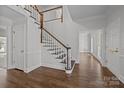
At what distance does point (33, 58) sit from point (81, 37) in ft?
36.2

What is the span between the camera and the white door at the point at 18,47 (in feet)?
15.6

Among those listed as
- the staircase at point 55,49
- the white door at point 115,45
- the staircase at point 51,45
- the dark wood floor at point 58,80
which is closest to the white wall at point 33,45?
the staircase at point 51,45

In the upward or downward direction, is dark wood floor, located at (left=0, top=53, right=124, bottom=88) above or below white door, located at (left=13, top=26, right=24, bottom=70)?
below

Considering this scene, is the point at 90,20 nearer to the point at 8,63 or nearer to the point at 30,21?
the point at 30,21

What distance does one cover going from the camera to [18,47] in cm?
490

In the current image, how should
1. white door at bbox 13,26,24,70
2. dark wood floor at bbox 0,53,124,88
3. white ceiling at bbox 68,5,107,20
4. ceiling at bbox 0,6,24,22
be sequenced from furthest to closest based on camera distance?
white ceiling at bbox 68,5,107,20, white door at bbox 13,26,24,70, ceiling at bbox 0,6,24,22, dark wood floor at bbox 0,53,124,88

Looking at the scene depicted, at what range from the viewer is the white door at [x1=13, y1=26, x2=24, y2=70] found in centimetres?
475

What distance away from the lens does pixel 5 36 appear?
199 inches

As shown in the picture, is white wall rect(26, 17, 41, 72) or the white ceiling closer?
white wall rect(26, 17, 41, 72)

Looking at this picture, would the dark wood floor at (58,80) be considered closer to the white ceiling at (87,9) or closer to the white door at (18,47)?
the white door at (18,47)

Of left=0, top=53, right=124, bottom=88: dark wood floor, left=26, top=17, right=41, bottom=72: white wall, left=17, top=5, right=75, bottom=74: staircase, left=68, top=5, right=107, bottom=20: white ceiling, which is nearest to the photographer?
left=0, top=53, right=124, bottom=88: dark wood floor

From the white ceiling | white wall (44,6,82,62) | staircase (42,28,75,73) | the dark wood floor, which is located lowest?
the dark wood floor

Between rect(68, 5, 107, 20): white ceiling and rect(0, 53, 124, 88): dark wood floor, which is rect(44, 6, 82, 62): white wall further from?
rect(0, 53, 124, 88): dark wood floor

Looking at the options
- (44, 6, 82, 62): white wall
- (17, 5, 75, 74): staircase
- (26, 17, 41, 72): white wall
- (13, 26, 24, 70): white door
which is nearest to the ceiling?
(26, 17, 41, 72): white wall
